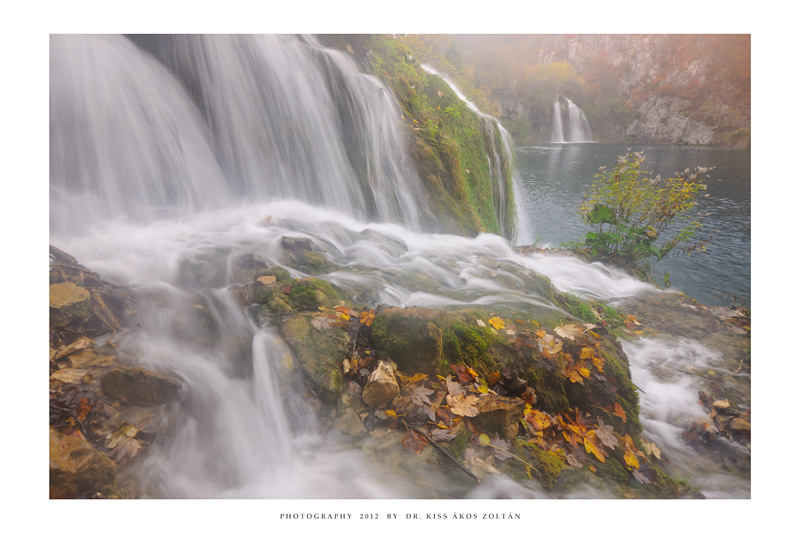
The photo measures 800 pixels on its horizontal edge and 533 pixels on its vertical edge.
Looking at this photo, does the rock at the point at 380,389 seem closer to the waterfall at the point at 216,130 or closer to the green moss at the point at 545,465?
the green moss at the point at 545,465

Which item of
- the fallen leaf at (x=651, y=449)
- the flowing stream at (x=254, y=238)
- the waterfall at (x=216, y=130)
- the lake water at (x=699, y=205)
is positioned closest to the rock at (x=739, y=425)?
the flowing stream at (x=254, y=238)

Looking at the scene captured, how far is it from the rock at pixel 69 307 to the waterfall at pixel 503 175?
18.4 ft

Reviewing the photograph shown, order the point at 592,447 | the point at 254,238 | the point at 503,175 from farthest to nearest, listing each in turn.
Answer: the point at 503,175 < the point at 254,238 < the point at 592,447

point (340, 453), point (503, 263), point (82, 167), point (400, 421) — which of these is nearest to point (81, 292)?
point (82, 167)

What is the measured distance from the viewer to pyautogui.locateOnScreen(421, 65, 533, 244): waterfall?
6012mm

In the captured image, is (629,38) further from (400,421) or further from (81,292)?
(81,292)

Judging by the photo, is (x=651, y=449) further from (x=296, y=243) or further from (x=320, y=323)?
(x=296, y=243)

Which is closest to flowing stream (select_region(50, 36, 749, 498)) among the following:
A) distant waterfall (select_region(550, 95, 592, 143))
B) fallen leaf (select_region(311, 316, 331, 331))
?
fallen leaf (select_region(311, 316, 331, 331))

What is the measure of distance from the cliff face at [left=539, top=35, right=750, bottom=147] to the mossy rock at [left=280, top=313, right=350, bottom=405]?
3469 millimetres

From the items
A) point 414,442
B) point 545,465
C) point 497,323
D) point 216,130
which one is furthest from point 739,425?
point 216,130

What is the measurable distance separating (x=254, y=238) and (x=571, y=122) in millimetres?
7328

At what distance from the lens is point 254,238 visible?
3123mm
